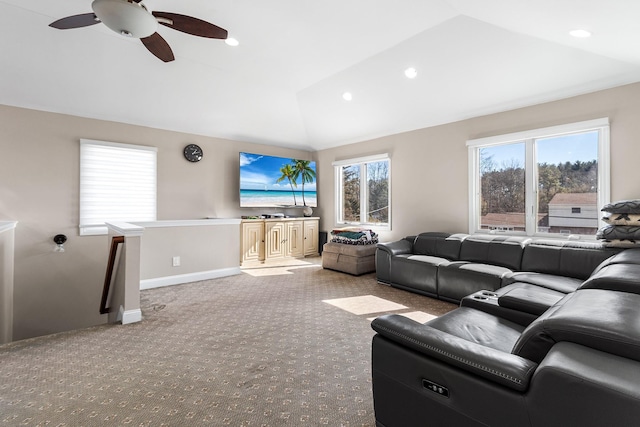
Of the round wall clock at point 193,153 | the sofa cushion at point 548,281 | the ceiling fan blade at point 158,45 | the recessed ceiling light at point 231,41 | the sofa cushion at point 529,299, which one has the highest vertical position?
the recessed ceiling light at point 231,41

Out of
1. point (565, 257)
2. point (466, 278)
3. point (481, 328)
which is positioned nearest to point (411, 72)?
point (466, 278)

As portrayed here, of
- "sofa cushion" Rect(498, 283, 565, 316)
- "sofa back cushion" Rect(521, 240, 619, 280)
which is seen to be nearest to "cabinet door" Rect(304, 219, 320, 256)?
"sofa back cushion" Rect(521, 240, 619, 280)

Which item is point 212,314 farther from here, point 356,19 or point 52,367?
point 356,19

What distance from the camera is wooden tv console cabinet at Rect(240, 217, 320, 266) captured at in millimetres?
6014

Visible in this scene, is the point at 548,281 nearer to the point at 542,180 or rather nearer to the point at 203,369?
the point at 542,180

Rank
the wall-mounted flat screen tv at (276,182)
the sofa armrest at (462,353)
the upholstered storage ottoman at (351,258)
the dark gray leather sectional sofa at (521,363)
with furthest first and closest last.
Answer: the wall-mounted flat screen tv at (276,182) → the upholstered storage ottoman at (351,258) → the sofa armrest at (462,353) → the dark gray leather sectional sofa at (521,363)

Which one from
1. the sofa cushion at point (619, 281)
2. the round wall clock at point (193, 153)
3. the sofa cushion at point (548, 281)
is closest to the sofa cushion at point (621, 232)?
the sofa cushion at point (548, 281)

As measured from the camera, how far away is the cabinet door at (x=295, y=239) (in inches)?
260

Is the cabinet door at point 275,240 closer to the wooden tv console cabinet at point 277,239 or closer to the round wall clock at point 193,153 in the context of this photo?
the wooden tv console cabinet at point 277,239

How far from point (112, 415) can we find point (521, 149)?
17.2 ft

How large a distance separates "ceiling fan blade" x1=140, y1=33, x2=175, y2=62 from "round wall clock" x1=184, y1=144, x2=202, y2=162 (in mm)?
2600

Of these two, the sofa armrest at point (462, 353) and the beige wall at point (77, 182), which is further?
the beige wall at point (77, 182)

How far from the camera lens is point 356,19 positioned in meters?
3.35

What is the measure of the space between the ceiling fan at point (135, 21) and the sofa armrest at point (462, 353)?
2.53 meters
